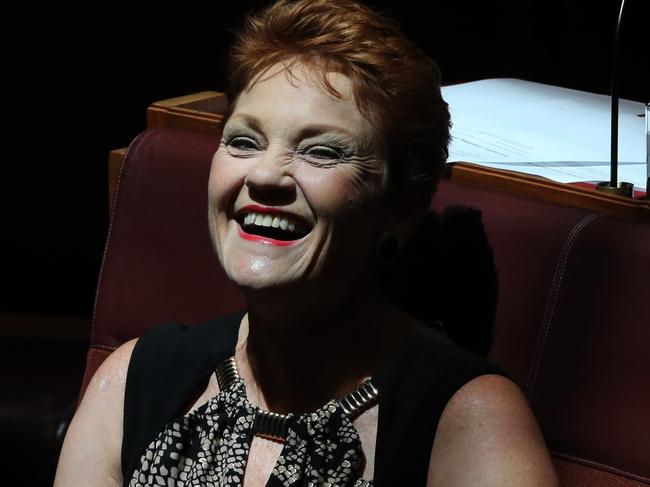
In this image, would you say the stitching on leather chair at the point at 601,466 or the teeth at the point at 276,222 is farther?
the stitching on leather chair at the point at 601,466

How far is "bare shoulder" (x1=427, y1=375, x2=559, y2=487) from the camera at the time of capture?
1428 mm

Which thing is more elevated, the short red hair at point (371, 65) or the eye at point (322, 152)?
the short red hair at point (371, 65)

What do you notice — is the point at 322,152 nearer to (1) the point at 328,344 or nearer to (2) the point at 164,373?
(1) the point at 328,344

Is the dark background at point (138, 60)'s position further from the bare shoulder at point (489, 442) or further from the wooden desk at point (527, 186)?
the bare shoulder at point (489, 442)

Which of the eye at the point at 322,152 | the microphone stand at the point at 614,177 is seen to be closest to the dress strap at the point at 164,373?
the eye at the point at 322,152

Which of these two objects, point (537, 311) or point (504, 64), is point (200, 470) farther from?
point (504, 64)

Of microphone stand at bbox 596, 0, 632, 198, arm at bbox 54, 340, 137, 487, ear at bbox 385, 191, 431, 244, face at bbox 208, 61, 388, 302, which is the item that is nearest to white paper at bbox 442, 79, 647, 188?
microphone stand at bbox 596, 0, 632, 198

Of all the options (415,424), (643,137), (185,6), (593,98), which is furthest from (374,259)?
(185,6)

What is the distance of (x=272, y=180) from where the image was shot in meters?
1.50

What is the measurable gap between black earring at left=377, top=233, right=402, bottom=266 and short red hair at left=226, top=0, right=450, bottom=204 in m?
0.06

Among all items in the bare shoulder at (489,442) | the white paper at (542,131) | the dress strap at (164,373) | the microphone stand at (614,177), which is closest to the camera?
the bare shoulder at (489,442)

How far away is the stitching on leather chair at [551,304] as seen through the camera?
5.59 feet

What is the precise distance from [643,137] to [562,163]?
1.11 feet

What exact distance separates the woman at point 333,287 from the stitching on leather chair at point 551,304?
7.7 inches
